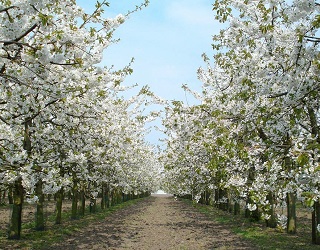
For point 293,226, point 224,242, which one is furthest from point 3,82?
point 293,226

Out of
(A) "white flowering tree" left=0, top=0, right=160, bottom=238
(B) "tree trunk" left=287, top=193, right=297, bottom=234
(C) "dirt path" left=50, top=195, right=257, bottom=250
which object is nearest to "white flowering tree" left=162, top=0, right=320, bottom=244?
(A) "white flowering tree" left=0, top=0, right=160, bottom=238

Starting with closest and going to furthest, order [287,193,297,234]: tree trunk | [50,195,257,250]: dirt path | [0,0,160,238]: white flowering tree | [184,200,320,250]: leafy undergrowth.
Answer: [0,0,160,238]: white flowering tree < [184,200,320,250]: leafy undergrowth < [50,195,257,250]: dirt path < [287,193,297,234]: tree trunk

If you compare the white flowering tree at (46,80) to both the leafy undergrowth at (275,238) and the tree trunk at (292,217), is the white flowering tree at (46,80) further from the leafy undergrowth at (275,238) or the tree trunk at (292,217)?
the tree trunk at (292,217)

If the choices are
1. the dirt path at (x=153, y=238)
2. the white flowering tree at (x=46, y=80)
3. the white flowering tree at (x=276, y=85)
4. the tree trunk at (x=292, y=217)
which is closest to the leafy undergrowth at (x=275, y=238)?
the tree trunk at (x=292, y=217)

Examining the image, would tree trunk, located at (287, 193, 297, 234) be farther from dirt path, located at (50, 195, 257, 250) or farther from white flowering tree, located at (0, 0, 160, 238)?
white flowering tree, located at (0, 0, 160, 238)

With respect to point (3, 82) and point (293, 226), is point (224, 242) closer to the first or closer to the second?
point (293, 226)

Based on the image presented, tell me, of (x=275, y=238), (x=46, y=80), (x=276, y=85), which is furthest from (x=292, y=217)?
(x=46, y=80)

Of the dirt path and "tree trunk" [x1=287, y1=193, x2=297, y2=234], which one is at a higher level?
"tree trunk" [x1=287, y1=193, x2=297, y2=234]

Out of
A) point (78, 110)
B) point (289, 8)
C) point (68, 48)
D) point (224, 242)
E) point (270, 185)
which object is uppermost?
point (289, 8)

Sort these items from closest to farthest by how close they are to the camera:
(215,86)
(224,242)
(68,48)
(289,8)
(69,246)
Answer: (289,8), (68,48), (69,246), (224,242), (215,86)

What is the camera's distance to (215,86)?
18500mm

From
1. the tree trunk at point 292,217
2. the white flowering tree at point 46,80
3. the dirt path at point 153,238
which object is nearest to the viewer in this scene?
the white flowering tree at point 46,80

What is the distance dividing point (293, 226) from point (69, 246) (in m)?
11.7

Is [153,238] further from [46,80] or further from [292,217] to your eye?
[46,80]
